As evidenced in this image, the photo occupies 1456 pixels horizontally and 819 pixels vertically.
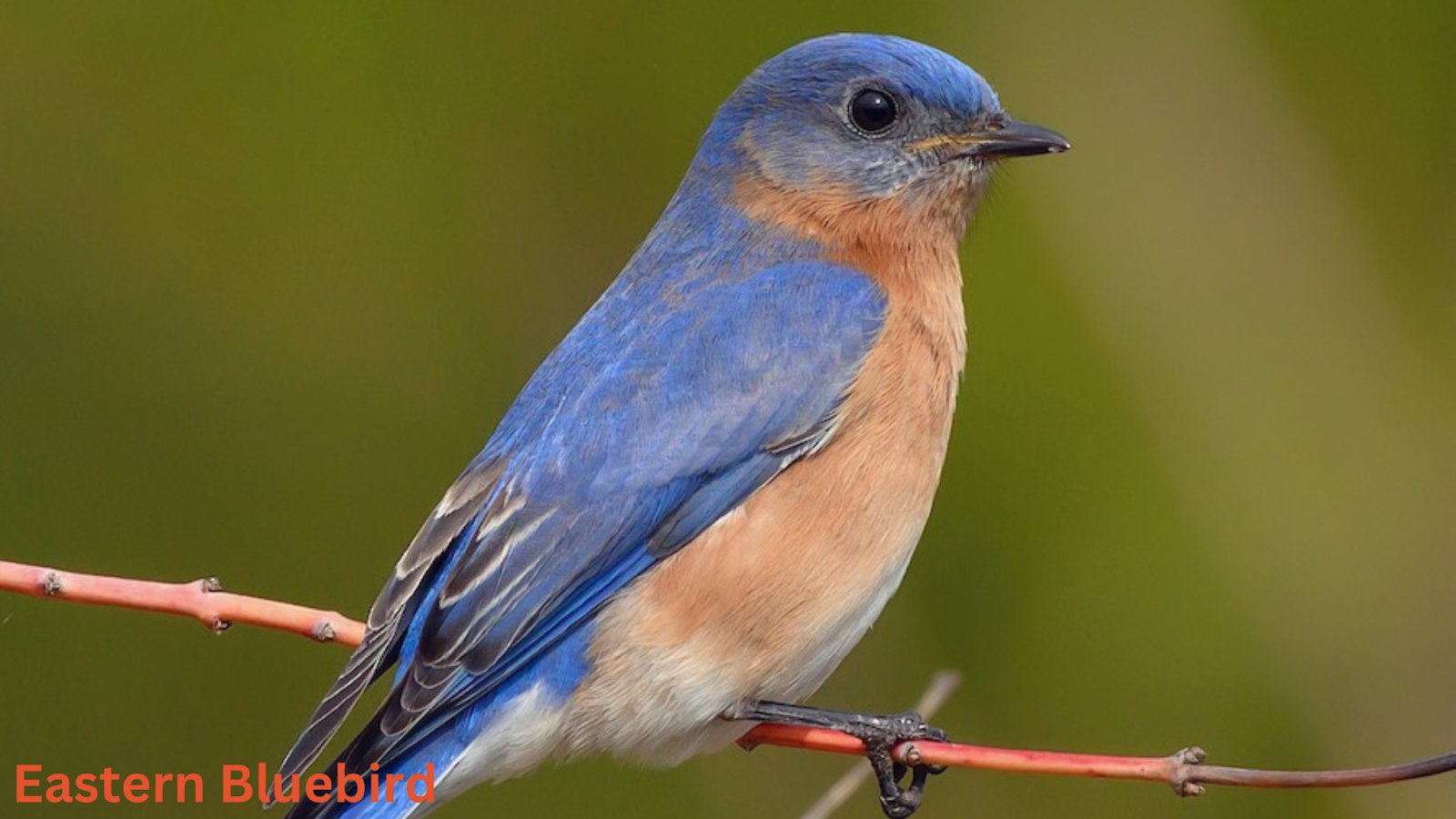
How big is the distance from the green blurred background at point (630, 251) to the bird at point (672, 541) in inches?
49.7

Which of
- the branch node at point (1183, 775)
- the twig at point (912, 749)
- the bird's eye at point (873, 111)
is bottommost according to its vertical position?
the branch node at point (1183, 775)

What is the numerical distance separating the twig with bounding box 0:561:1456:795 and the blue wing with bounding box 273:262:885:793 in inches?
7.0

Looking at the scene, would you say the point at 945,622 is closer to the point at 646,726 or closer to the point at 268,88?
the point at 646,726

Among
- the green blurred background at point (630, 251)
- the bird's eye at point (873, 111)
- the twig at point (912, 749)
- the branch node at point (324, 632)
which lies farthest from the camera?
the green blurred background at point (630, 251)

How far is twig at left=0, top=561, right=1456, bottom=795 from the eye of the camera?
3119mm

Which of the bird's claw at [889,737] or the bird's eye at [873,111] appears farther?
the bird's eye at [873,111]

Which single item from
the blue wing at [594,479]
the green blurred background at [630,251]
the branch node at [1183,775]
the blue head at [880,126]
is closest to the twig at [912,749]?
the branch node at [1183,775]

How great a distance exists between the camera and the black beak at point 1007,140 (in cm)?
465

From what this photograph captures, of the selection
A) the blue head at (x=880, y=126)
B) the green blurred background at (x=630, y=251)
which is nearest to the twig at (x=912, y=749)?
the blue head at (x=880, y=126)

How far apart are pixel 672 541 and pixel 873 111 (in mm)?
1127

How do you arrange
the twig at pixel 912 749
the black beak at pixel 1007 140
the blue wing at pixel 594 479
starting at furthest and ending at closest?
the black beak at pixel 1007 140
the blue wing at pixel 594 479
the twig at pixel 912 749

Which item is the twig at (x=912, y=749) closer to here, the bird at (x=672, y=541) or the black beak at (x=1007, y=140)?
the bird at (x=672, y=541)

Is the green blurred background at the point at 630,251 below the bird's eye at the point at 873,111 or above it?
below

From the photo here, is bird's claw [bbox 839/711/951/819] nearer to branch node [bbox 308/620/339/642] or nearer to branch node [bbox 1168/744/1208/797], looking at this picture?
branch node [bbox 1168/744/1208/797]
